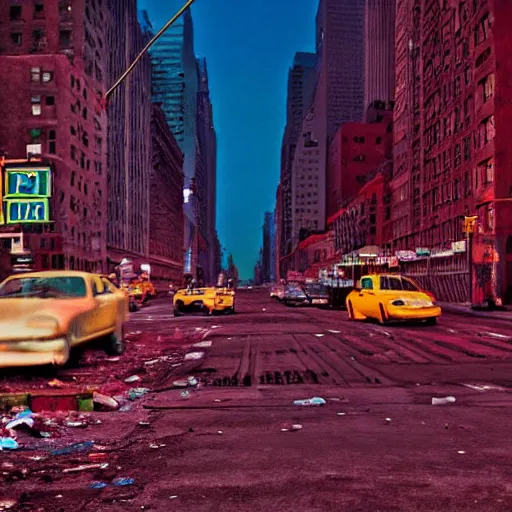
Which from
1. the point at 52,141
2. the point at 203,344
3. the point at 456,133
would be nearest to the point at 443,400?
the point at 203,344

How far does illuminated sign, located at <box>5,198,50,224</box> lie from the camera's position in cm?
2746

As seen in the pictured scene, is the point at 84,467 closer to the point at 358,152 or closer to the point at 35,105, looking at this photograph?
the point at 35,105

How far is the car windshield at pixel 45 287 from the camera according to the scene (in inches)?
486

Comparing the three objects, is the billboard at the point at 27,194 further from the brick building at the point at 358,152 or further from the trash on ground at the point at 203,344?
the brick building at the point at 358,152

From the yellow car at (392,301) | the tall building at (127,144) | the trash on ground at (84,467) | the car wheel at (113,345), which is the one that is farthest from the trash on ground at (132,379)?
the tall building at (127,144)

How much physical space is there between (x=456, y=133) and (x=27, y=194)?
141ft

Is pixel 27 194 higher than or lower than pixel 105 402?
higher

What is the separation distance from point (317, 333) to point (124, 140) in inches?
3522

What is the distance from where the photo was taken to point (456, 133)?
59.2 metres

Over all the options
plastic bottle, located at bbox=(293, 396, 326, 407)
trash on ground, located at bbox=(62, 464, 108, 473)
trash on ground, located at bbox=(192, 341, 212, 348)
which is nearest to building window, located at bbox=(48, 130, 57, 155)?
trash on ground, located at bbox=(192, 341, 212, 348)

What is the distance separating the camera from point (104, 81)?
3462 inches

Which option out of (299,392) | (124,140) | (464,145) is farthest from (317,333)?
(124,140)

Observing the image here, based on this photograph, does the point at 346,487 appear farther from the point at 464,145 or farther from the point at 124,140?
the point at 124,140

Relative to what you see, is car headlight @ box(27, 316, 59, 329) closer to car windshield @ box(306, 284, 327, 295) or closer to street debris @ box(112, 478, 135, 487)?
street debris @ box(112, 478, 135, 487)
